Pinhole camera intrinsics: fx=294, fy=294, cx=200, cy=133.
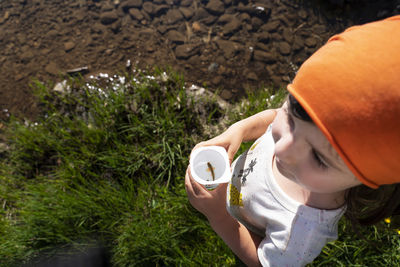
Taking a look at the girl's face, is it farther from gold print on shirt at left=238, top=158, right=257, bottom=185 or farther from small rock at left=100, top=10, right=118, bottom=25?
small rock at left=100, top=10, right=118, bottom=25

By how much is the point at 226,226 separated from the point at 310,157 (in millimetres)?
662

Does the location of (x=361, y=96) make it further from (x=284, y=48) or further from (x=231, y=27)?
(x=231, y=27)

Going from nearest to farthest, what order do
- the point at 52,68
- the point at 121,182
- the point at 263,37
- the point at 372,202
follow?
1. the point at 372,202
2. the point at 121,182
3. the point at 52,68
4. the point at 263,37

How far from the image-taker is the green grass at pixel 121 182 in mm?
1974

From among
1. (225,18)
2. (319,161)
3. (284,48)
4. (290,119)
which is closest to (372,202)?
(319,161)

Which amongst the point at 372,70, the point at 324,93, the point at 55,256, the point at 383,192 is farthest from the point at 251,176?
the point at 55,256

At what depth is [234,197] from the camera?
1.51 meters

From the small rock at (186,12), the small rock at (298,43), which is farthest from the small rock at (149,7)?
the small rock at (298,43)

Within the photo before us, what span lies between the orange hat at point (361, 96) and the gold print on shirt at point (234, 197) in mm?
700

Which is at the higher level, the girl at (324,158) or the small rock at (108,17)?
the girl at (324,158)

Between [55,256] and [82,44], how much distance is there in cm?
222

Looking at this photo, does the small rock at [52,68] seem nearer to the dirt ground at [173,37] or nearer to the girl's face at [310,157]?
the dirt ground at [173,37]

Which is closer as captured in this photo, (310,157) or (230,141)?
(310,157)

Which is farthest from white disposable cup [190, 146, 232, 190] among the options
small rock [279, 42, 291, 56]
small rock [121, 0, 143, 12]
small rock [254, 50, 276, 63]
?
small rock [121, 0, 143, 12]
